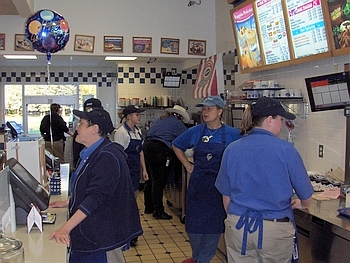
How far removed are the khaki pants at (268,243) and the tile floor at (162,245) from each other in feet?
6.49

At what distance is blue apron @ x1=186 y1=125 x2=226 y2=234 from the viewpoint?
382cm

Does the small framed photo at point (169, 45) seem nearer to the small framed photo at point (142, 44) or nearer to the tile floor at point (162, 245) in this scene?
the small framed photo at point (142, 44)

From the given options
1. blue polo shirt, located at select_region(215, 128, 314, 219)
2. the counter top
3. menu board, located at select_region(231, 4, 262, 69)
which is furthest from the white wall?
blue polo shirt, located at select_region(215, 128, 314, 219)

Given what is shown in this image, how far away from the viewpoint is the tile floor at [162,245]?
4828 mm

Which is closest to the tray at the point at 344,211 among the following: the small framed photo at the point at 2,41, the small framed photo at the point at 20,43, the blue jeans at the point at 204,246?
the blue jeans at the point at 204,246

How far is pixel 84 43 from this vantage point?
21.1 feet

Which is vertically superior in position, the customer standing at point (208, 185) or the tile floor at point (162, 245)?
the customer standing at point (208, 185)

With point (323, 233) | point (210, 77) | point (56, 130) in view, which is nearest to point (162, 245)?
point (210, 77)

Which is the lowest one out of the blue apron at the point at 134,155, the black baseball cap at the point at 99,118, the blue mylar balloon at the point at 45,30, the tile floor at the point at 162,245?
the tile floor at the point at 162,245

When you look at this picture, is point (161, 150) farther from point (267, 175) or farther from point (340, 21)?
point (267, 175)

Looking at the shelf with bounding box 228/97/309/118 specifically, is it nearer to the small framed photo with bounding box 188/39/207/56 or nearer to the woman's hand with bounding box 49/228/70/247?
the small framed photo with bounding box 188/39/207/56

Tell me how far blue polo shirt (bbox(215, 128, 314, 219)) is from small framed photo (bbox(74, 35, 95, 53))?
4226 millimetres

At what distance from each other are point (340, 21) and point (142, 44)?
3586 millimetres

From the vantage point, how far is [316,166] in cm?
420
